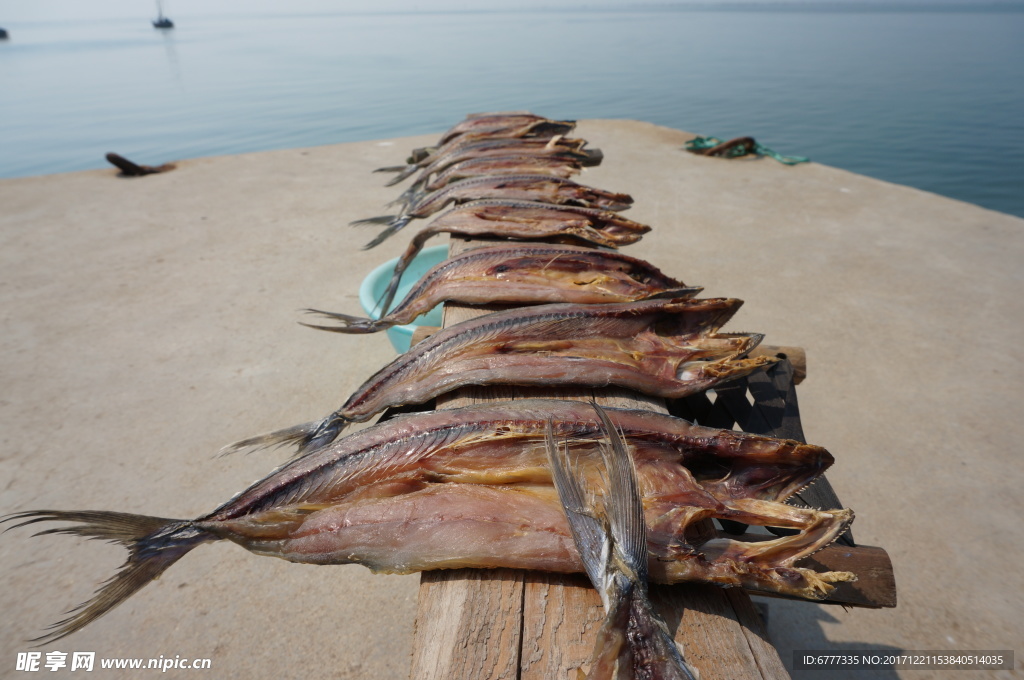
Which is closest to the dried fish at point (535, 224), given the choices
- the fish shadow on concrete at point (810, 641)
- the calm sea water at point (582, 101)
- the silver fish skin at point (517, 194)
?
the silver fish skin at point (517, 194)

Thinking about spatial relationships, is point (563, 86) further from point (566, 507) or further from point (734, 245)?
point (566, 507)

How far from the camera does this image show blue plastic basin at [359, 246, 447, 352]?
3.91 meters

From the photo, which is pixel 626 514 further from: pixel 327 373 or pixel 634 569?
pixel 327 373

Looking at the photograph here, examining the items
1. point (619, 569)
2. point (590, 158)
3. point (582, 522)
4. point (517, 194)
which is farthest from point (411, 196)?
point (619, 569)

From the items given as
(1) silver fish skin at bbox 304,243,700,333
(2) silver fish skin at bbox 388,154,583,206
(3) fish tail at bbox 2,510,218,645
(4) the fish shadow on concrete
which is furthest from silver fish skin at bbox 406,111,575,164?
(3) fish tail at bbox 2,510,218,645

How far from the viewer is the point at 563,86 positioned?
2538 centimetres

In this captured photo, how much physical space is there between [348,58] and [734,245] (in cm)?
4475


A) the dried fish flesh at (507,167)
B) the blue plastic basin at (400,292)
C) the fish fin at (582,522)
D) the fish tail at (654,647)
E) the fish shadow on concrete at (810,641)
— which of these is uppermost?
the dried fish flesh at (507,167)

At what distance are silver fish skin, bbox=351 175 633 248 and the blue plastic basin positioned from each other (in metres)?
0.43

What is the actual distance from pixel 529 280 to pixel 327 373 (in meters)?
2.46

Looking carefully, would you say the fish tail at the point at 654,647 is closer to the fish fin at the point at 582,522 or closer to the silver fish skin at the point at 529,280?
the fish fin at the point at 582,522

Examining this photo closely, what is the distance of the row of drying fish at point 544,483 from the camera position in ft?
4.45

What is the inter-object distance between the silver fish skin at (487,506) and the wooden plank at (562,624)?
0.07m

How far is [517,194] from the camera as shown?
Answer: 3732mm
